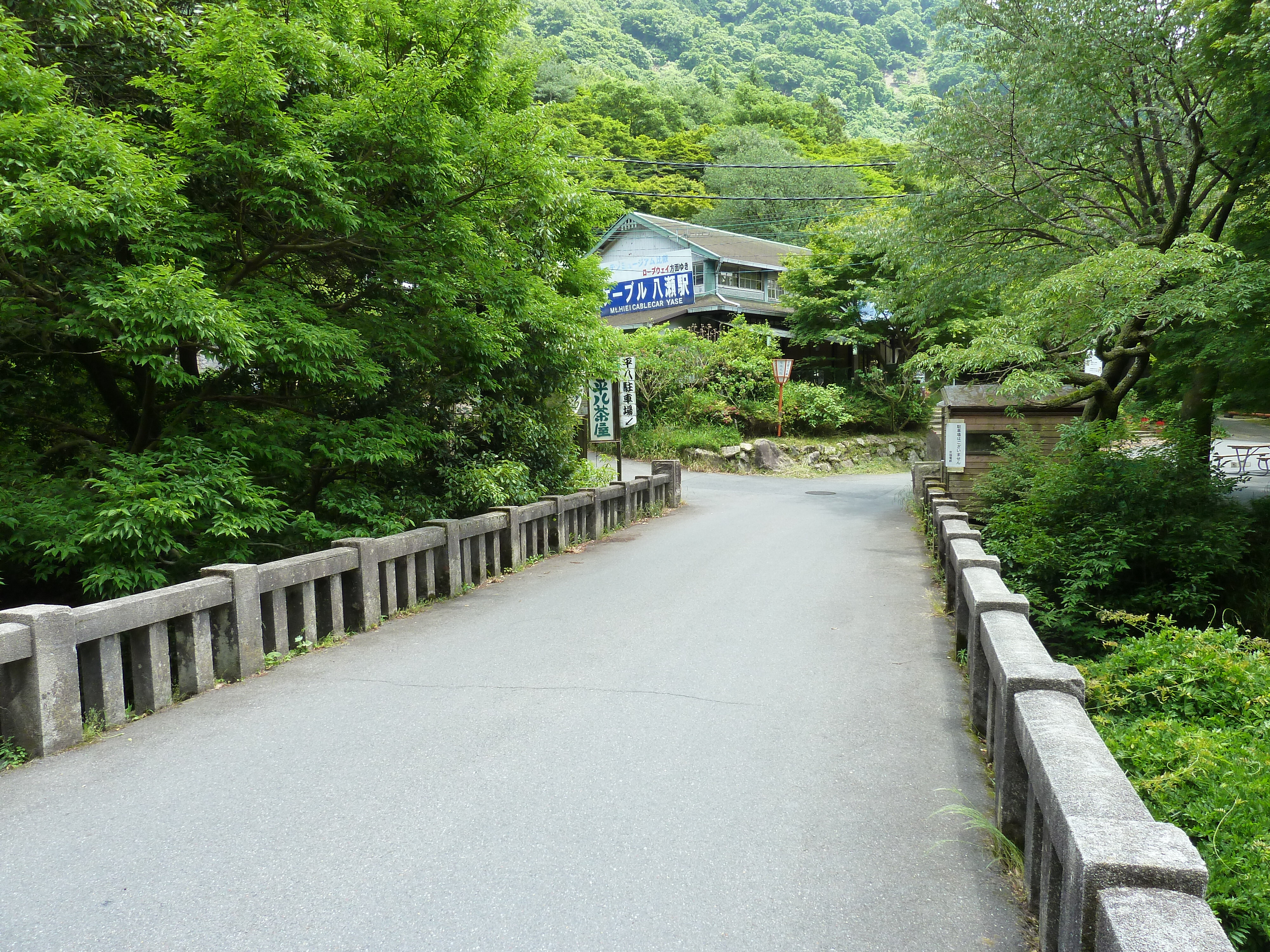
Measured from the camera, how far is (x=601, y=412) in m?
15.6

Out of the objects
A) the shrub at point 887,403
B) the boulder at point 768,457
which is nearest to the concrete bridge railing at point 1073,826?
the boulder at point 768,457

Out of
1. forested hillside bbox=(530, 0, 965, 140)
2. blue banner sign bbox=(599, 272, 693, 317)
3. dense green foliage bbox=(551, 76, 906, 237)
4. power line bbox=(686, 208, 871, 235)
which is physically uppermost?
forested hillside bbox=(530, 0, 965, 140)

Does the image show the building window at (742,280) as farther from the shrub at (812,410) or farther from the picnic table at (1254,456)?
the picnic table at (1254,456)

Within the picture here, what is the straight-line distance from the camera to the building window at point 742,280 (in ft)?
111

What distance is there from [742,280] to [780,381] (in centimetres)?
893

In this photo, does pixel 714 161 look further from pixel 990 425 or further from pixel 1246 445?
pixel 990 425

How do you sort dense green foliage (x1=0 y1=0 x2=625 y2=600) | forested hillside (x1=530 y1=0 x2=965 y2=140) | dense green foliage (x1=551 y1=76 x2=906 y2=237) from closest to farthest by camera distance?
dense green foliage (x1=0 y1=0 x2=625 y2=600)
dense green foliage (x1=551 y1=76 x2=906 y2=237)
forested hillside (x1=530 y1=0 x2=965 y2=140)

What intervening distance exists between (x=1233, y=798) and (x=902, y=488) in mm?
18581

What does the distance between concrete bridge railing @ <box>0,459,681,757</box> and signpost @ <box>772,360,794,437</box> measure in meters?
19.0

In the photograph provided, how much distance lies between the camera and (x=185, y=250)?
7.18 metres

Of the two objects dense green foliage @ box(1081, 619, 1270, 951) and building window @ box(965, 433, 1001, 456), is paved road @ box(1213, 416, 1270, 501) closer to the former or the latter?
building window @ box(965, 433, 1001, 456)

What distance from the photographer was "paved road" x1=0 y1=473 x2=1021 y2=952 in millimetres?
2936

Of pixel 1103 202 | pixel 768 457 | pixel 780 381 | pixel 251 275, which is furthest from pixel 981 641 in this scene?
pixel 780 381

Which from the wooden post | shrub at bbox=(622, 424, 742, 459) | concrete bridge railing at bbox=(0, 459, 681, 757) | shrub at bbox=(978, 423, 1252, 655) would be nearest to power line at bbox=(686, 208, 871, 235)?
shrub at bbox=(622, 424, 742, 459)
